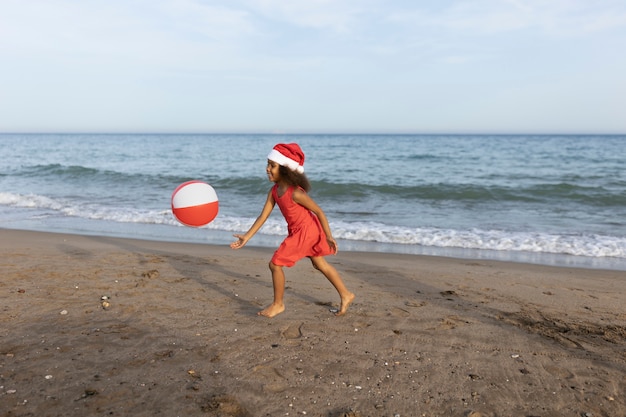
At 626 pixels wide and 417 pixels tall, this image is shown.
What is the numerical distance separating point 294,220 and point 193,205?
1142 mm

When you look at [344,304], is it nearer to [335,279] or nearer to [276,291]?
[335,279]

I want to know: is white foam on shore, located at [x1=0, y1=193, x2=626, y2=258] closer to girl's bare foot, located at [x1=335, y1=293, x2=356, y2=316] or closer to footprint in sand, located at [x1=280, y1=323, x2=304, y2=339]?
girl's bare foot, located at [x1=335, y1=293, x2=356, y2=316]

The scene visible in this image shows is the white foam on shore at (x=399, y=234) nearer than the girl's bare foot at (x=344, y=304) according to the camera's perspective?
No

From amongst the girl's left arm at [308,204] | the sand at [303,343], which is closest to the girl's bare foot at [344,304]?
the sand at [303,343]

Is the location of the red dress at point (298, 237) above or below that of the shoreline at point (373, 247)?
above

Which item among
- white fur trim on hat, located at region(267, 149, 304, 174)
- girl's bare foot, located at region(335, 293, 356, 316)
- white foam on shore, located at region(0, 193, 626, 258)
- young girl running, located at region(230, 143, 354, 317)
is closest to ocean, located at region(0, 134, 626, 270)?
white foam on shore, located at region(0, 193, 626, 258)

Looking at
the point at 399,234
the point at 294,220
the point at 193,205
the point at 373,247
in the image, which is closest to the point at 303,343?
the point at 294,220

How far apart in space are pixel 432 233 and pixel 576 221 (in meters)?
4.13

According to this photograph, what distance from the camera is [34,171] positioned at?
25672mm

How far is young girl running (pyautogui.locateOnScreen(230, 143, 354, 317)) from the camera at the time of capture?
482 cm

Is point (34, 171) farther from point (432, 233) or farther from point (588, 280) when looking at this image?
point (588, 280)

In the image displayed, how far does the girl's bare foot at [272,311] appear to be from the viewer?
16.1 feet

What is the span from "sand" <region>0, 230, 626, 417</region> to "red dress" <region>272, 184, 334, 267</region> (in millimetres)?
600

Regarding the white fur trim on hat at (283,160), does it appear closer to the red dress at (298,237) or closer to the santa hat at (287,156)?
the santa hat at (287,156)
